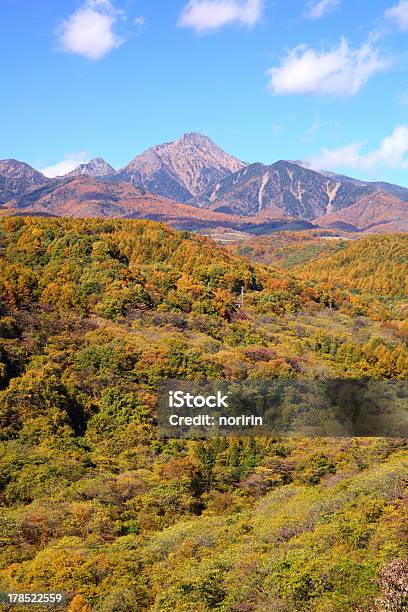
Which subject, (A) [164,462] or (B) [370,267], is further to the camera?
(B) [370,267]

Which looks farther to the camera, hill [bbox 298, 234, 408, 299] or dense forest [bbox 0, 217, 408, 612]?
hill [bbox 298, 234, 408, 299]

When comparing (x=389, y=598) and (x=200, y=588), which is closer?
(x=389, y=598)

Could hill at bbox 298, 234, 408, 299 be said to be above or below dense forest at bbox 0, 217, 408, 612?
above

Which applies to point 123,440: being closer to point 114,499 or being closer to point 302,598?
point 114,499

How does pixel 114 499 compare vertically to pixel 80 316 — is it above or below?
below

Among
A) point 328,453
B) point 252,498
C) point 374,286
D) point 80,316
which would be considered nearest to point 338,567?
point 252,498

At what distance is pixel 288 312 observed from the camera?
82188 mm

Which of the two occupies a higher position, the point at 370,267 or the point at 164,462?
the point at 370,267

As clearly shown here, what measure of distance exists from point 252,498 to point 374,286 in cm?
10900

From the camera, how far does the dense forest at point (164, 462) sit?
21.8 meters

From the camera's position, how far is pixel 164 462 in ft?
119

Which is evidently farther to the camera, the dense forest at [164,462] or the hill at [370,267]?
the hill at [370,267]

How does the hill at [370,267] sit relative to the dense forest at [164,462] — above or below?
above

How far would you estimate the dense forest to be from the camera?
21.8 metres
